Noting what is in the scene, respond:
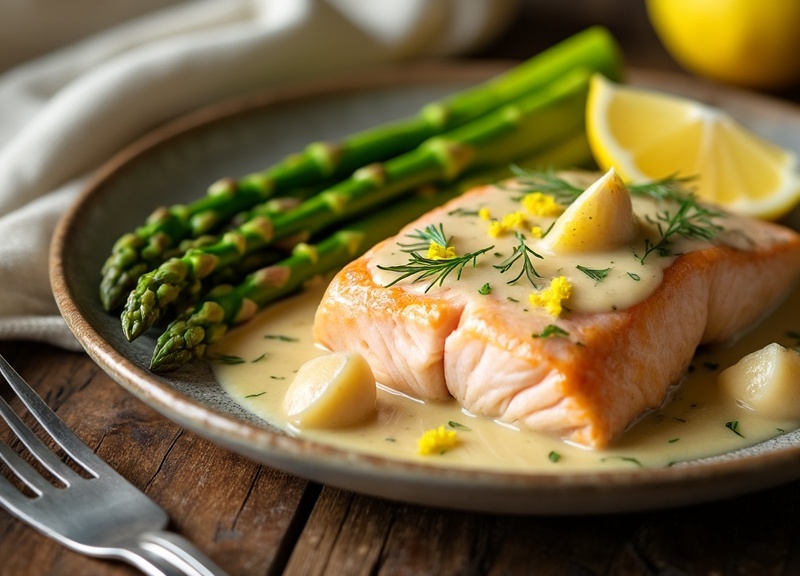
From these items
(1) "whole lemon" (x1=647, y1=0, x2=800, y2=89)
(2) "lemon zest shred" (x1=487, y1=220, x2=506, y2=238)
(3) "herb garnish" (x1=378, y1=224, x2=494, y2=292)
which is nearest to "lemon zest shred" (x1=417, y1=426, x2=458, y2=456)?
(3) "herb garnish" (x1=378, y1=224, x2=494, y2=292)

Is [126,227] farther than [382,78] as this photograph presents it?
No

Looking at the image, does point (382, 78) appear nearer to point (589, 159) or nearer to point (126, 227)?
point (589, 159)

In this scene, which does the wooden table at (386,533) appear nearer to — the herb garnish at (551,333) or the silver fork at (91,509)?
the silver fork at (91,509)

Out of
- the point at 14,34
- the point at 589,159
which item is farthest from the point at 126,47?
the point at 589,159

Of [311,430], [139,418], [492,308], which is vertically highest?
[492,308]

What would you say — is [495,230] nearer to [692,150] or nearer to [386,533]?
[386,533]

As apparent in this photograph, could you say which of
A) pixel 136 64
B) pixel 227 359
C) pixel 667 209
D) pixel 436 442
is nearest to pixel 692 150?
pixel 667 209
